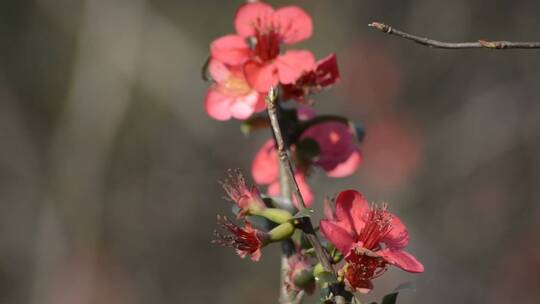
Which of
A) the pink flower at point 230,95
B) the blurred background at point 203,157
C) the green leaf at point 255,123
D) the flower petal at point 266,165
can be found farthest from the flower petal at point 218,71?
the blurred background at point 203,157

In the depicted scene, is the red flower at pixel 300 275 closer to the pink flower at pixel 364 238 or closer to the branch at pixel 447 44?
the pink flower at pixel 364 238

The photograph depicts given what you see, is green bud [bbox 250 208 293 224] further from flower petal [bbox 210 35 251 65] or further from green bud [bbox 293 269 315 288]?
flower petal [bbox 210 35 251 65]

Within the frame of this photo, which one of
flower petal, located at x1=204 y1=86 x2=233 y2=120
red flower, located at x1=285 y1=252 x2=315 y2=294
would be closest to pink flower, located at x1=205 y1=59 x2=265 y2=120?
flower petal, located at x1=204 y1=86 x2=233 y2=120

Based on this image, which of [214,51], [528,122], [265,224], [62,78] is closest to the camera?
[265,224]

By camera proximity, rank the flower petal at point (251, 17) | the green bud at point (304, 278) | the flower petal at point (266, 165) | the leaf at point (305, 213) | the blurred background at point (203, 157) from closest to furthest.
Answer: the leaf at point (305, 213) < the green bud at point (304, 278) < the flower petal at point (251, 17) < the flower petal at point (266, 165) < the blurred background at point (203, 157)

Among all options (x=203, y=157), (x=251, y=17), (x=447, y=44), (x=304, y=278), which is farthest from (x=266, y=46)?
(x=203, y=157)

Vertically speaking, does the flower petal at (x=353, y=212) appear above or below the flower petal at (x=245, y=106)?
below

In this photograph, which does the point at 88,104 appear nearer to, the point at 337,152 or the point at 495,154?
the point at 495,154

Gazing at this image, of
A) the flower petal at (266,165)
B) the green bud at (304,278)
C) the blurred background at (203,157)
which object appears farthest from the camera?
the blurred background at (203,157)

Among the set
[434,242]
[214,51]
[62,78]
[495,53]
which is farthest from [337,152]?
[62,78]
